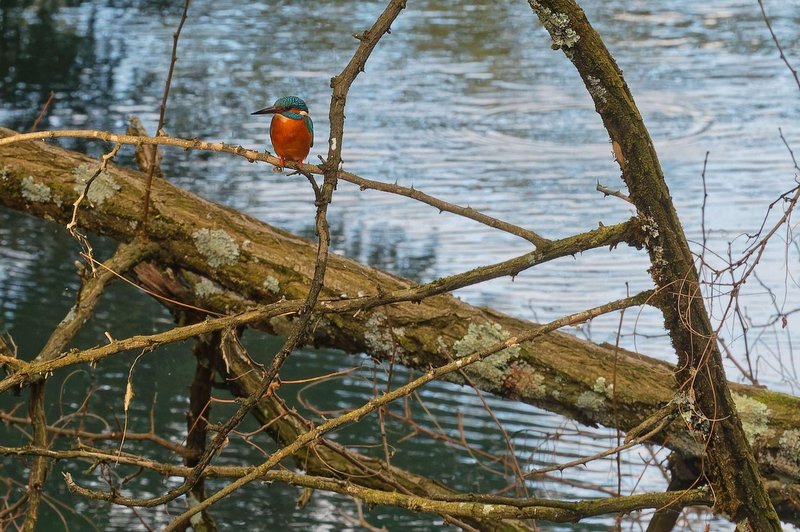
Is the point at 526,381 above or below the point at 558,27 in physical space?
below

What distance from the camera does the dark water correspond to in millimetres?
2465

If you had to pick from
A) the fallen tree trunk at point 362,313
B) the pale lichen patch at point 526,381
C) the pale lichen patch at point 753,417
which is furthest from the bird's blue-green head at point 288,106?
the pale lichen patch at point 753,417

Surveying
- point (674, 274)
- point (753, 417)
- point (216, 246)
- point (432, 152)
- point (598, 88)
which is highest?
point (598, 88)

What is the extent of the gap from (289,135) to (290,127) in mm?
12

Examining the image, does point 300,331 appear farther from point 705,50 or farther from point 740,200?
point 705,50

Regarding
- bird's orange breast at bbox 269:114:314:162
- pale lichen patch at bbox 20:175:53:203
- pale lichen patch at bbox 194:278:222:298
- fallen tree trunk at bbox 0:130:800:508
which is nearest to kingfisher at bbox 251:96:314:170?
bird's orange breast at bbox 269:114:314:162

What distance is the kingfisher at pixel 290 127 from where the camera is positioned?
147cm

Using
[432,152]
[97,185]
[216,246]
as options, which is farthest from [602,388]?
[432,152]

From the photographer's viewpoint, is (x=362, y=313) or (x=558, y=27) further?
(x=362, y=313)

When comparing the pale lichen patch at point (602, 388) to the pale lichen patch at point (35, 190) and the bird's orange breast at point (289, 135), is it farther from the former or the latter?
the pale lichen patch at point (35, 190)

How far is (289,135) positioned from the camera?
1471mm

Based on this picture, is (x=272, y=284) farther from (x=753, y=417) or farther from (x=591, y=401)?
(x=753, y=417)

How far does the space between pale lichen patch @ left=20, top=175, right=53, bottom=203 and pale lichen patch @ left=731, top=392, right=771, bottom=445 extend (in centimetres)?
125

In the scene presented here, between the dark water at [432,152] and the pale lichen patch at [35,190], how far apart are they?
0.68 meters
